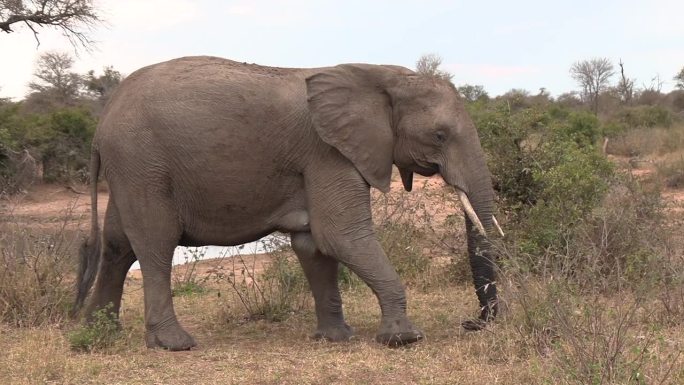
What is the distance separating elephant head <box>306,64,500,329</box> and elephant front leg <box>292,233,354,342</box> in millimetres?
816

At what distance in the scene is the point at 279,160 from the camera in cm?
588

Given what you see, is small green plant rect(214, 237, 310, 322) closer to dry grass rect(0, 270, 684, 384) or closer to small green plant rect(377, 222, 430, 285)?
dry grass rect(0, 270, 684, 384)

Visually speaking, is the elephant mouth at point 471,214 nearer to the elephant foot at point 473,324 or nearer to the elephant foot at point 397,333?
the elephant foot at point 473,324

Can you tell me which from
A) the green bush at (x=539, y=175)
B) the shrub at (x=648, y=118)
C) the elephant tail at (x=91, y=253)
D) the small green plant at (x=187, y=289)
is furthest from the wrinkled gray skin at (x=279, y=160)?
the shrub at (x=648, y=118)

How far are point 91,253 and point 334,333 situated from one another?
2076 mm

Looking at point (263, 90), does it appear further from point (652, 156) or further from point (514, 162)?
point (652, 156)

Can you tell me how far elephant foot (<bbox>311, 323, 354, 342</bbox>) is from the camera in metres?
6.17

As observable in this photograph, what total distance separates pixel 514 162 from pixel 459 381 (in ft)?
12.6

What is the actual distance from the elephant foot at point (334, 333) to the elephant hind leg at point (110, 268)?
1636mm

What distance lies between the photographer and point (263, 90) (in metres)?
5.91

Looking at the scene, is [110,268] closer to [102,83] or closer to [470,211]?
[470,211]

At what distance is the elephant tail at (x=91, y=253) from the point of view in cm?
625

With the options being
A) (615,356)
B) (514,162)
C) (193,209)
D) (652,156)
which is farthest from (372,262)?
(652,156)

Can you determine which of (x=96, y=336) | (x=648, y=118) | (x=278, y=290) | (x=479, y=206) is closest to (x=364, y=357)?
(x=479, y=206)
